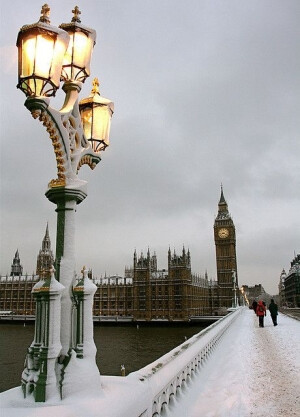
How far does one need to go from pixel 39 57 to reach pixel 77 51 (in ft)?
2.89

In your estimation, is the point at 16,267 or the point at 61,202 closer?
the point at 61,202

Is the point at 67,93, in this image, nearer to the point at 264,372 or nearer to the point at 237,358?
the point at 264,372

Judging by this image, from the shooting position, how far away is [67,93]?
4.29 meters

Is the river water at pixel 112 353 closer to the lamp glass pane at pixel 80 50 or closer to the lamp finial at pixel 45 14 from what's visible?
the lamp glass pane at pixel 80 50

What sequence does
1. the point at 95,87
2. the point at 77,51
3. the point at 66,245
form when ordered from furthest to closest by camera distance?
the point at 95,87 → the point at 77,51 → the point at 66,245

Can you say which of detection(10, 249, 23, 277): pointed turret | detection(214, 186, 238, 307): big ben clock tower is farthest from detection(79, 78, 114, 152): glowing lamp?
detection(10, 249, 23, 277): pointed turret

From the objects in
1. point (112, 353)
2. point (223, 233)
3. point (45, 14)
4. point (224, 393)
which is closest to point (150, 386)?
point (224, 393)

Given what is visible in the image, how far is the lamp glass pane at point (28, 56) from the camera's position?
356 cm

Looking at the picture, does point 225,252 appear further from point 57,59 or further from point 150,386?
point 57,59

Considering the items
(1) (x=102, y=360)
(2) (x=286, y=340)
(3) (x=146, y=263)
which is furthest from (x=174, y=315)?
(2) (x=286, y=340)

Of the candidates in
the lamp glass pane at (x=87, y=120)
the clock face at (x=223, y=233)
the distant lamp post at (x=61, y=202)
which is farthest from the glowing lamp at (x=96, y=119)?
the clock face at (x=223, y=233)

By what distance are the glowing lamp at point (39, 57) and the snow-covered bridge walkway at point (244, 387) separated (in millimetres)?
4389

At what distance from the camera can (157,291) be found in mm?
91375

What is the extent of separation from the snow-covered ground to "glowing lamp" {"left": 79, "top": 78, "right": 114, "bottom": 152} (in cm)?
317
